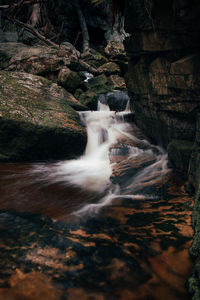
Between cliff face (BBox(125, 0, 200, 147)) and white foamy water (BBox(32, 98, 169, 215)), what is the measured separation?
104 centimetres

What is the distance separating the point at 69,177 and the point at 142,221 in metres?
2.79

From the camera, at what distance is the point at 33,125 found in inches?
228

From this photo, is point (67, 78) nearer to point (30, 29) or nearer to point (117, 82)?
point (30, 29)

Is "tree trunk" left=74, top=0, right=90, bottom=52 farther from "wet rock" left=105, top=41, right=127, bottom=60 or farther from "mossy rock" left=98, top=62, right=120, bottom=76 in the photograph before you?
"mossy rock" left=98, top=62, right=120, bottom=76

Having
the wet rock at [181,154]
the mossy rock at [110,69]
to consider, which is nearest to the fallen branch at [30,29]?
the wet rock at [181,154]

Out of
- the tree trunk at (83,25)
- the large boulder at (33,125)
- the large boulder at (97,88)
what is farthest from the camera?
the tree trunk at (83,25)

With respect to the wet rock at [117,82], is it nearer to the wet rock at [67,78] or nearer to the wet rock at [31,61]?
the wet rock at [67,78]

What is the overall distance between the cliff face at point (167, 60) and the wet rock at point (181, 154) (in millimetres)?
333

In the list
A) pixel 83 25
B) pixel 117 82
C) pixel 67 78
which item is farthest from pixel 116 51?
pixel 83 25

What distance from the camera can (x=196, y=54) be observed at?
12.6 feet

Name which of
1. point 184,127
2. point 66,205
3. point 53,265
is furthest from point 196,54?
point 53,265

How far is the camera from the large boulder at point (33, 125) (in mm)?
5738

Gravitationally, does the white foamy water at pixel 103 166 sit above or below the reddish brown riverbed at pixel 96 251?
above

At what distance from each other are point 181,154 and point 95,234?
10.3 ft
